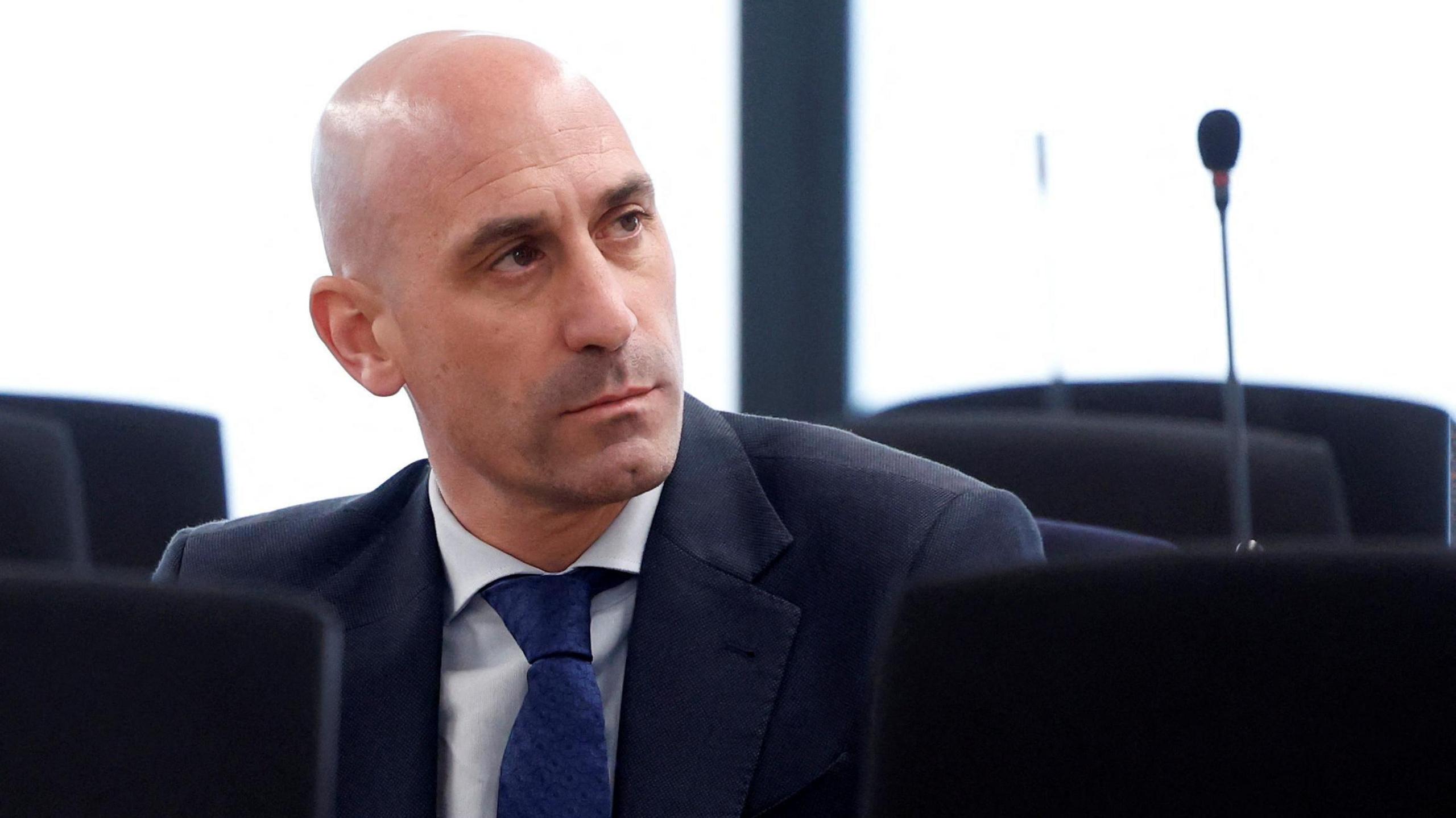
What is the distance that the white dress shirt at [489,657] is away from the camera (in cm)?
153

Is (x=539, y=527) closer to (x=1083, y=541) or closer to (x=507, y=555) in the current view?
(x=507, y=555)

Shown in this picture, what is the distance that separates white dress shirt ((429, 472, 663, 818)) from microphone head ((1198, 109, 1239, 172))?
0.72 m

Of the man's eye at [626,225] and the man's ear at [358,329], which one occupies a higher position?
the man's eye at [626,225]

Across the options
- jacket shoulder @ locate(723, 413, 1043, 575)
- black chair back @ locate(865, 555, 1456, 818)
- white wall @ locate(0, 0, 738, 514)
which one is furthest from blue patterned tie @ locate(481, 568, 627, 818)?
white wall @ locate(0, 0, 738, 514)

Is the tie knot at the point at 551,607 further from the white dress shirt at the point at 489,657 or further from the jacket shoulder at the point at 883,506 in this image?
the jacket shoulder at the point at 883,506

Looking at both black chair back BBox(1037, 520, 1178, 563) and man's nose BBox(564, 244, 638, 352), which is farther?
black chair back BBox(1037, 520, 1178, 563)

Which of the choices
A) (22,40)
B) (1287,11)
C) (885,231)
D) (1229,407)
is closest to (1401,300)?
(1287,11)

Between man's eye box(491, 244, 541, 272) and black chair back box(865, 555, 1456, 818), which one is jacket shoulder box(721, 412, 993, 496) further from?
black chair back box(865, 555, 1456, 818)

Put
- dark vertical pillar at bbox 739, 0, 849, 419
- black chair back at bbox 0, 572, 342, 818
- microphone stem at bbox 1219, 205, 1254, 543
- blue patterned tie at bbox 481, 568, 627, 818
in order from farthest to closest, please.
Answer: dark vertical pillar at bbox 739, 0, 849, 419, microphone stem at bbox 1219, 205, 1254, 543, blue patterned tie at bbox 481, 568, 627, 818, black chair back at bbox 0, 572, 342, 818

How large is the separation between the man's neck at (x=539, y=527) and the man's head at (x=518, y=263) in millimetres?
20

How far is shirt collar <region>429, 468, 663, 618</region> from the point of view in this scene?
1590 millimetres

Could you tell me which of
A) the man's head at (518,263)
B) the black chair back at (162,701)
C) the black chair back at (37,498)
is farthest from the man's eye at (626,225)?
the black chair back at (37,498)

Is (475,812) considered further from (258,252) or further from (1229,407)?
(258,252)

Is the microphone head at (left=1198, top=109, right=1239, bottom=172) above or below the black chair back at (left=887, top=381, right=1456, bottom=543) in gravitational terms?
above
